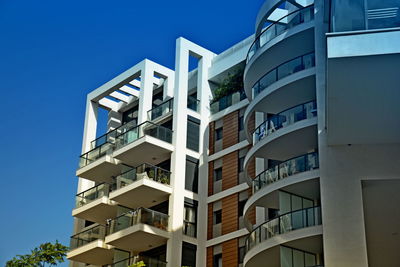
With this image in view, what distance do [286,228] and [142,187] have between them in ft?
36.0

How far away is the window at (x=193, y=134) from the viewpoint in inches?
1629

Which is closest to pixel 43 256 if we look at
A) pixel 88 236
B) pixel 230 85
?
pixel 88 236

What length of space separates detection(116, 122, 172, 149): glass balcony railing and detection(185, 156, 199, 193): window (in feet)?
5.30

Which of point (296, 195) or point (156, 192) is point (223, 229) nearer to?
point (156, 192)

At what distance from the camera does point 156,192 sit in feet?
130

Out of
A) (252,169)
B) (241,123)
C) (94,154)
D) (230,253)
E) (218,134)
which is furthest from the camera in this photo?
(94,154)

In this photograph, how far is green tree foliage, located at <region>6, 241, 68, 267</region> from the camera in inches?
1645

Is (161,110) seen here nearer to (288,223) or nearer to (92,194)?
(92,194)

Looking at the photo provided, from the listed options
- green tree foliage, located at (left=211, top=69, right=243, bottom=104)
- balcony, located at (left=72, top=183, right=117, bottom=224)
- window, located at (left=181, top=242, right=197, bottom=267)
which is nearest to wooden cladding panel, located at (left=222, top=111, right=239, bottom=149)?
green tree foliage, located at (left=211, top=69, right=243, bottom=104)

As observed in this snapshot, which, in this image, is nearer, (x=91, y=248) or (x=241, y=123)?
(x=241, y=123)

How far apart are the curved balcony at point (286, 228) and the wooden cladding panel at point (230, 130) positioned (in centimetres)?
933

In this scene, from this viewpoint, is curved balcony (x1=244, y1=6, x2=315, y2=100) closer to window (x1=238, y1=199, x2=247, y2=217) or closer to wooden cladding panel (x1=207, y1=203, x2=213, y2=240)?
window (x1=238, y1=199, x2=247, y2=217)

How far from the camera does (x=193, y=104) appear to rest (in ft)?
140

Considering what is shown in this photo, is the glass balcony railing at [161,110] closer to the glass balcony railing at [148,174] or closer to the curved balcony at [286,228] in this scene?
the glass balcony railing at [148,174]
